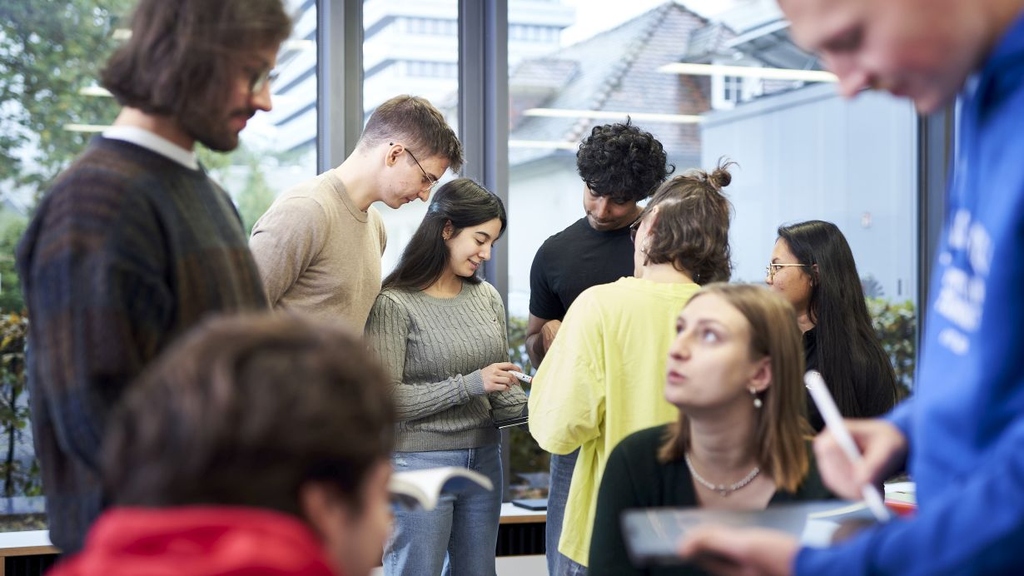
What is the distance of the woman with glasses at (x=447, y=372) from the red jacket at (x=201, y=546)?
2066mm

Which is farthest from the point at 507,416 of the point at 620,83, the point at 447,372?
the point at 620,83

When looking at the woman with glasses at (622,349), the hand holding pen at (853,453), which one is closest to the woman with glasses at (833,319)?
the woman with glasses at (622,349)

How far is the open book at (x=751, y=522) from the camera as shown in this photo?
1015mm

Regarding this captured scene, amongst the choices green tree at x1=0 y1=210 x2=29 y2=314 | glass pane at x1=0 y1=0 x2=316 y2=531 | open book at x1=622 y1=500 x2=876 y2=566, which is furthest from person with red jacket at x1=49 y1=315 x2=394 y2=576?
green tree at x1=0 y1=210 x2=29 y2=314

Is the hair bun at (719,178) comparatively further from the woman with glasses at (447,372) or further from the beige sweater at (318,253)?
the beige sweater at (318,253)

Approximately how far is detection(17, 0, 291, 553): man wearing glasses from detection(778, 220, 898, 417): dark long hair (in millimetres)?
1880

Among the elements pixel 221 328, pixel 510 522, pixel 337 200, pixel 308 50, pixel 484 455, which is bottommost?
pixel 510 522

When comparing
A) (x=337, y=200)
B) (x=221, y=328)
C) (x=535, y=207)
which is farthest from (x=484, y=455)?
(x=221, y=328)

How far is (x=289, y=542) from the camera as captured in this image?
2.61 feet

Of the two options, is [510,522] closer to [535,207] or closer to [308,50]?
[535,207]

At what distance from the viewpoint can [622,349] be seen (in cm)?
236

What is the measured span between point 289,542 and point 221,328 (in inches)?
8.0

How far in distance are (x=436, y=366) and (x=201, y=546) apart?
2212 millimetres

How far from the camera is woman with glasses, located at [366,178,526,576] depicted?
2908mm
